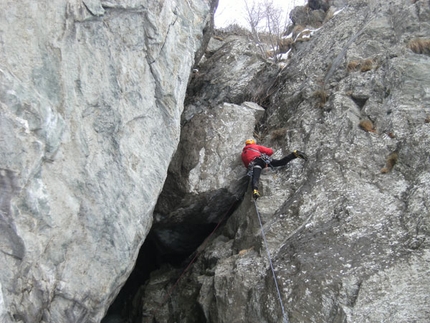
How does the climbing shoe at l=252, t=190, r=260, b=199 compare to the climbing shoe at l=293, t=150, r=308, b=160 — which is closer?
the climbing shoe at l=252, t=190, r=260, b=199

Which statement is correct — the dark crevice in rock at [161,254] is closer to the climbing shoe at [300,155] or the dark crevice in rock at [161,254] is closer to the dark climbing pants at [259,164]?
the dark climbing pants at [259,164]

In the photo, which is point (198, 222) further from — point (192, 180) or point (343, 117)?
point (343, 117)

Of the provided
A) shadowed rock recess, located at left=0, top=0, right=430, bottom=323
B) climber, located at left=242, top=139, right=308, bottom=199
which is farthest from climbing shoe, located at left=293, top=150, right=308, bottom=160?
shadowed rock recess, located at left=0, top=0, right=430, bottom=323

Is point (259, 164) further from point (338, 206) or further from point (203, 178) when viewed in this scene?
point (338, 206)

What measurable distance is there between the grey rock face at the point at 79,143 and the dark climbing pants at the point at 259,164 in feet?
6.48

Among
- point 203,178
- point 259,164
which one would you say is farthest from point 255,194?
point 203,178

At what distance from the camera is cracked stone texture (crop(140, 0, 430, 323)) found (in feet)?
22.6

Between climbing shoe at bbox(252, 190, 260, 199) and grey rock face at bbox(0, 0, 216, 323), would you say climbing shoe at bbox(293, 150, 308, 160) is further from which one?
grey rock face at bbox(0, 0, 216, 323)

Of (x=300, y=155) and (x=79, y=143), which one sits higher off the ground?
(x=79, y=143)

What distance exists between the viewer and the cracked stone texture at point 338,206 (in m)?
6.89

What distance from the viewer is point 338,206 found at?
27.3ft

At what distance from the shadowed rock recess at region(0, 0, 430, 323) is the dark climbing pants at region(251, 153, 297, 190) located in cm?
21

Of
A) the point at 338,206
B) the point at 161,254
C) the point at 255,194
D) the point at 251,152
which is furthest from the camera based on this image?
the point at 161,254

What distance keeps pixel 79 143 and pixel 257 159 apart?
4.23 m
